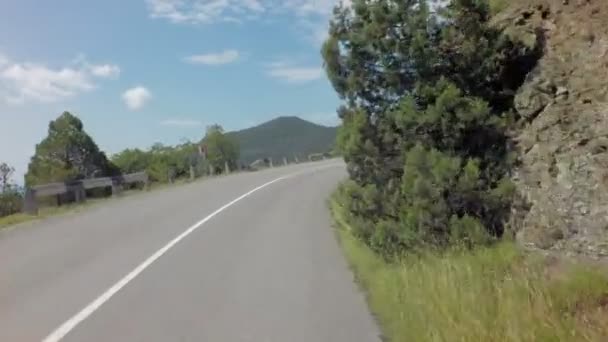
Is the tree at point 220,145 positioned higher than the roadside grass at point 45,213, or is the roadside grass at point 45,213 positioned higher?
the tree at point 220,145

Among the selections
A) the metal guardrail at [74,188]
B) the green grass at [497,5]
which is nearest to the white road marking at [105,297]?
the green grass at [497,5]

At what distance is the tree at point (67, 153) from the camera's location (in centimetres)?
4102

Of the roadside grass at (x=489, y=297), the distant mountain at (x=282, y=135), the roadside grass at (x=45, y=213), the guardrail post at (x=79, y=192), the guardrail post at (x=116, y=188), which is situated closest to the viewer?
the roadside grass at (x=489, y=297)

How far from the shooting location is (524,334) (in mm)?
5355

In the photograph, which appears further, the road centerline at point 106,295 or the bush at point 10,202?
the bush at point 10,202

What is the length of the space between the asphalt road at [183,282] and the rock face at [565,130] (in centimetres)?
259

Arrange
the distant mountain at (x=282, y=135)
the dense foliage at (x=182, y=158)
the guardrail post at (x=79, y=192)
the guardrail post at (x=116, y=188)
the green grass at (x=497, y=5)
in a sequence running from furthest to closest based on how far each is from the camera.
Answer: the distant mountain at (x=282, y=135) < the dense foliage at (x=182, y=158) < the guardrail post at (x=116, y=188) < the guardrail post at (x=79, y=192) < the green grass at (x=497, y=5)

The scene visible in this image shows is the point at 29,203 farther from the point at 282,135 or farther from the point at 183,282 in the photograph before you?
the point at 282,135

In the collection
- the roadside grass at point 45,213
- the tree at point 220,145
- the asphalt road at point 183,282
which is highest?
the tree at point 220,145

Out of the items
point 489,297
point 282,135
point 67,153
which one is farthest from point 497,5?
point 282,135

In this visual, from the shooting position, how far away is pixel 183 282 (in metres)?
9.66

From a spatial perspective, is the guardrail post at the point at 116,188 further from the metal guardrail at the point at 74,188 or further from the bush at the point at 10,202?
the bush at the point at 10,202

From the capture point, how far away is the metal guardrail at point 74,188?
2365cm

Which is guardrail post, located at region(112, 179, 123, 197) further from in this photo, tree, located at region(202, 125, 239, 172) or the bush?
tree, located at region(202, 125, 239, 172)
